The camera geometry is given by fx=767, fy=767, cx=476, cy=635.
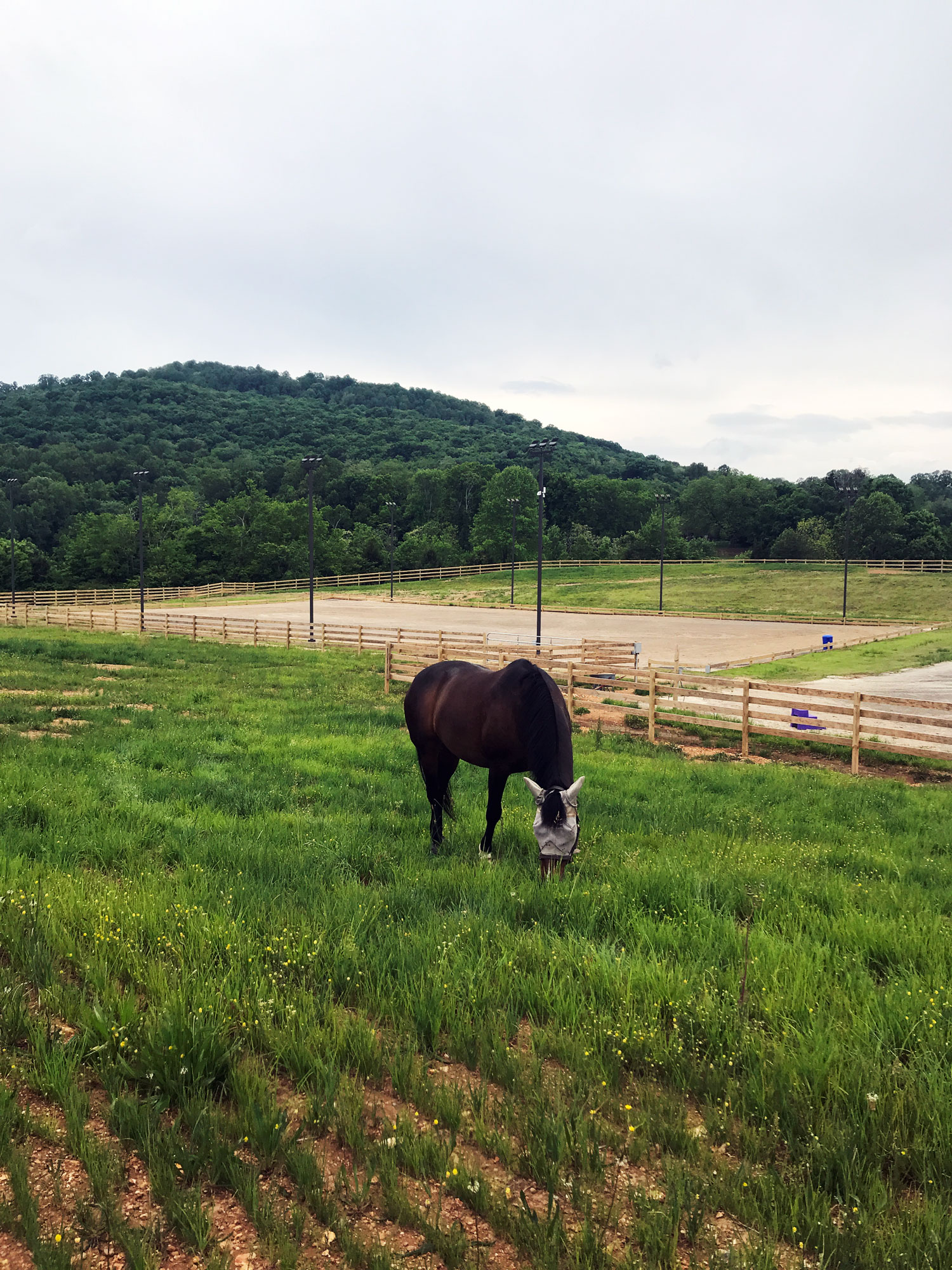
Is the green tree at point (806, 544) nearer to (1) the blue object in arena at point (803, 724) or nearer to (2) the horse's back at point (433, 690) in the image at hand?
(1) the blue object in arena at point (803, 724)

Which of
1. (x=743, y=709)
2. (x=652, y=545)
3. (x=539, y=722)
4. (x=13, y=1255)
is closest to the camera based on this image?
(x=13, y=1255)

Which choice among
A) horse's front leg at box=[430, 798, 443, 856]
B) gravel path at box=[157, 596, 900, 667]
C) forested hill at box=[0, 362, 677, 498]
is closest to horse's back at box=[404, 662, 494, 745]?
horse's front leg at box=[430, 798, 443, 856]

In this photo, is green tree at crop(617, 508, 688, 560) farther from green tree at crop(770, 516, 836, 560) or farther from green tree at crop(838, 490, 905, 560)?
green tree at crop(838, 490, 905, 560)

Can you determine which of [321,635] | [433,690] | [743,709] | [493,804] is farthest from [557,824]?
[321,635]

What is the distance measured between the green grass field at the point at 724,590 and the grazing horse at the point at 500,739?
57113 millimetres

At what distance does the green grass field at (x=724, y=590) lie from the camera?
64.2 metres

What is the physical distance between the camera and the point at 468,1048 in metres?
3.88

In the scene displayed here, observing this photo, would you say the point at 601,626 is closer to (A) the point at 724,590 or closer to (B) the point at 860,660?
(B) the point at 860,660

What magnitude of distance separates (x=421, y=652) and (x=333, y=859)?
17.1 m

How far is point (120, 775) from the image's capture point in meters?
9.55

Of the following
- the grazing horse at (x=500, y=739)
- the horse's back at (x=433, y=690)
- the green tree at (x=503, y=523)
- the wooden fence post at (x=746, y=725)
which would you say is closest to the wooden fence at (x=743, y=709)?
the wooden fence post at (x=746, y=725)

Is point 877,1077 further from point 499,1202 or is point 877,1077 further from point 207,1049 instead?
point 207,1049

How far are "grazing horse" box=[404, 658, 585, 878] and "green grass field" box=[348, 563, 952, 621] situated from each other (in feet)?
187

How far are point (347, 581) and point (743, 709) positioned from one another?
80.8 metres
